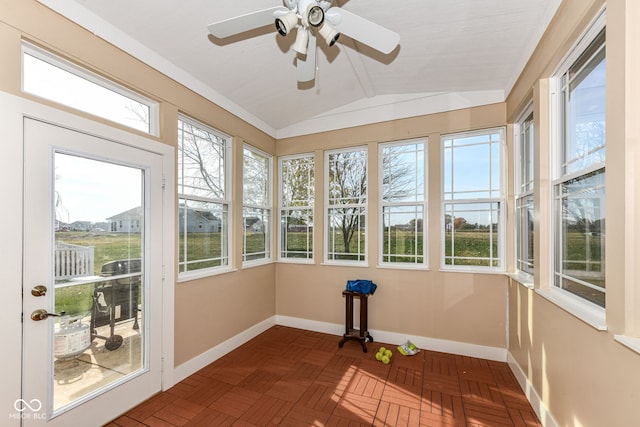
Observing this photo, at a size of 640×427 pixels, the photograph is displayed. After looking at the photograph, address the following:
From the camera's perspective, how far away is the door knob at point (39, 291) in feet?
5.59

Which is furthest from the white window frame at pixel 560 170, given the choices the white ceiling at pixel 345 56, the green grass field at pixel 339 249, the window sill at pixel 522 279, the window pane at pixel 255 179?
the window pane at pixel 255 179

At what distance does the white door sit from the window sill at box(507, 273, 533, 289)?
3148mm

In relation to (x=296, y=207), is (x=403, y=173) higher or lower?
higher

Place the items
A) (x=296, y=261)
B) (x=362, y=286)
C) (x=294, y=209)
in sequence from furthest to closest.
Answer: (x=294, y=209) → (x=296, y=261) → (x=362, y=286)

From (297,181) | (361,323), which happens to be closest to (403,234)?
(361,323)

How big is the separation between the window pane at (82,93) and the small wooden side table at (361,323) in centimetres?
A: 276

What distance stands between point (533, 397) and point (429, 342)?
3.71 feet

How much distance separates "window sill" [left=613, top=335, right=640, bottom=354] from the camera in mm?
1159

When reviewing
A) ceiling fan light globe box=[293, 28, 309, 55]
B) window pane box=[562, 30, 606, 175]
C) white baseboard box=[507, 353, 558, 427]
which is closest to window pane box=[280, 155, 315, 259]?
ceiling fan light globe box=[293, 28, 309, 55]

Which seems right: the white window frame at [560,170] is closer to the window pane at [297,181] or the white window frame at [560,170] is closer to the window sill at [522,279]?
the window sill at [522,279]

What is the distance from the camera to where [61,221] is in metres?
1.88

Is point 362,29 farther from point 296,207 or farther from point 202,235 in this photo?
point 296,207

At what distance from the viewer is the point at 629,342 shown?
1.20 m

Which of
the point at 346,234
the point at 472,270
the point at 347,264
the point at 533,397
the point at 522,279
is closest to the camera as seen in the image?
the point at 533,397
